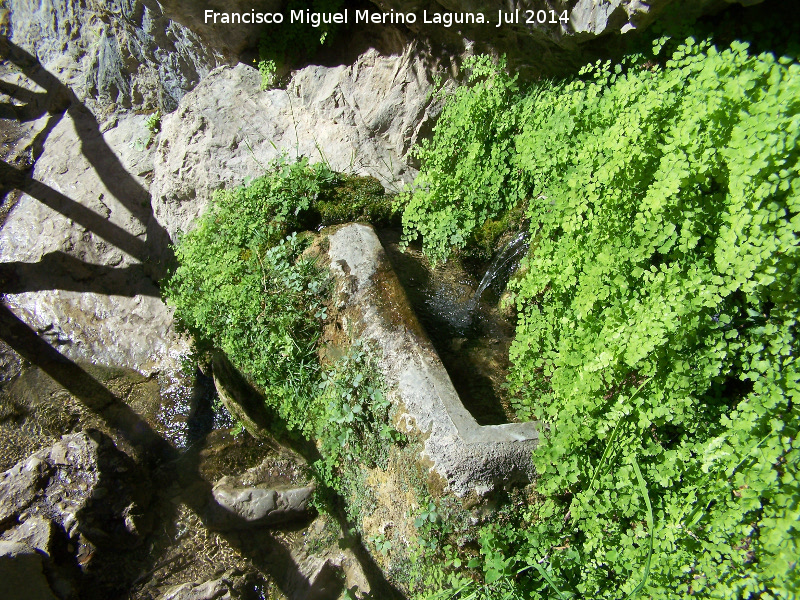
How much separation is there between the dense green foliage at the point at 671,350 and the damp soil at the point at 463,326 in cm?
25

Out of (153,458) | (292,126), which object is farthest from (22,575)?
(292,126)

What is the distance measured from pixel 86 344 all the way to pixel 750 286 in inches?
264

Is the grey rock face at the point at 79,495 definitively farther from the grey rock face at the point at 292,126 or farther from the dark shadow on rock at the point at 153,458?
the grey rock face at the point at 292,126

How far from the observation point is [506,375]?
3820 millimetres

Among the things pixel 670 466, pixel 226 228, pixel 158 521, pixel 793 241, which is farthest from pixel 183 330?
pixel 793 241

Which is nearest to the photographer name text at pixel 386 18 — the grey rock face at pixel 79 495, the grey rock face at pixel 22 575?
the grey rock face at pixel 79 495

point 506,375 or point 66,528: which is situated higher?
point 506,375

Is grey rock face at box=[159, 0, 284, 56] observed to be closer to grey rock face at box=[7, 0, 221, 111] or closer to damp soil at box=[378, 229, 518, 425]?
grey rock face at box=[7, 0, 221, 111]

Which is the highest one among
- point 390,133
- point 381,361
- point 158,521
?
point 390,133

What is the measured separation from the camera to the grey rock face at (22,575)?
3740 mm

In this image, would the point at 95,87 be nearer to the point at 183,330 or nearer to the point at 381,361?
the point at 183,330

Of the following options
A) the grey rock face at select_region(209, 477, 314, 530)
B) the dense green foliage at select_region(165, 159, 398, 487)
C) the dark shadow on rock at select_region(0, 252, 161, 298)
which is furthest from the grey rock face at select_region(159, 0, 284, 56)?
the grey rock face at select_region(209, 477, 314, 530)

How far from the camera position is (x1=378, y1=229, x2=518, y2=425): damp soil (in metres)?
3.65

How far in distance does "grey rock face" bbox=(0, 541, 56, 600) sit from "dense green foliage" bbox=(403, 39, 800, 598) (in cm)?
330
